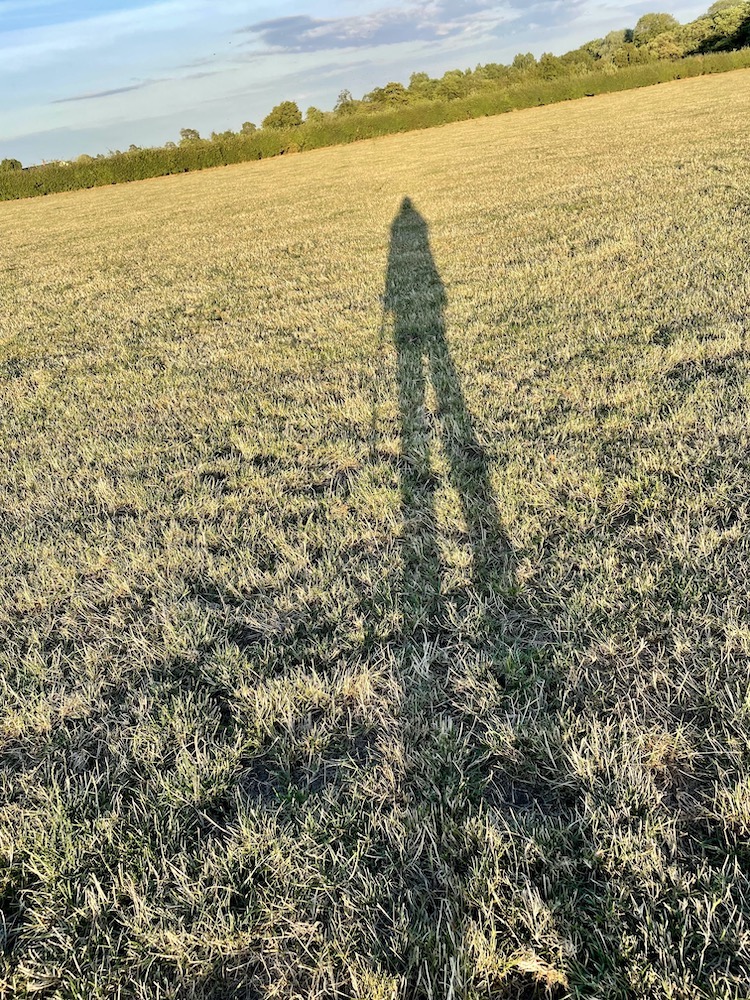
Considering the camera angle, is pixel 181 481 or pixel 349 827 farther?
pixel 181 481

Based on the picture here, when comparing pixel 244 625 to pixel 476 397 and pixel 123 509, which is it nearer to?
pixel 123 509

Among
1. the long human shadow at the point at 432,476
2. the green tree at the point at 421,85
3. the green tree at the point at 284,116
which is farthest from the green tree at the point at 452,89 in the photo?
the long human shadow at the point at 432,476

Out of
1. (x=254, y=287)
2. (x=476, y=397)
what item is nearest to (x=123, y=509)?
(x=476, y=397)

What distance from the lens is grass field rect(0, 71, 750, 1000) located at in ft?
5.11

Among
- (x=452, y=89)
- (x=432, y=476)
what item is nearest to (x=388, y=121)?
(x=452, y=89)

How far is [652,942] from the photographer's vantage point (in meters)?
1.44

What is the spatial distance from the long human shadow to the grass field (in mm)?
22

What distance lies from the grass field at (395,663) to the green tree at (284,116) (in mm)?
67053

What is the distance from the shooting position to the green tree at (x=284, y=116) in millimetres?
61594

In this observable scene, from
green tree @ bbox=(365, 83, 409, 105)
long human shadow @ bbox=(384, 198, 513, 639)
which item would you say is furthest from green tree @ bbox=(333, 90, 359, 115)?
long human shadow @ bbox=(384, 198, 513, 639)

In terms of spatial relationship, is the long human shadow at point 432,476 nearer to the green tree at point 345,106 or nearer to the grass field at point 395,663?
the grass field at point 395,663

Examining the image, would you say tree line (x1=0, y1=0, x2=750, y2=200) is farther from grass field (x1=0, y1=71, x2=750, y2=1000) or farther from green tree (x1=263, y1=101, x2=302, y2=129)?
grass field (x1=0, y1=71, x2=750, y2=1000)

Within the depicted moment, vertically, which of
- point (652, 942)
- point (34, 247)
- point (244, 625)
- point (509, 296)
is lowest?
point (652, 942)

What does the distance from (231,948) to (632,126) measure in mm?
28509
